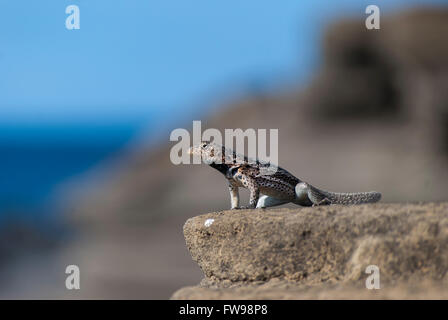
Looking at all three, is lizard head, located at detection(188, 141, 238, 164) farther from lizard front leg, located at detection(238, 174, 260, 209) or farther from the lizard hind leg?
the lizard hind leg

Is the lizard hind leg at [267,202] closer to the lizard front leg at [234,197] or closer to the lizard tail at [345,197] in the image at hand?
the lizard front leg at [234,197]

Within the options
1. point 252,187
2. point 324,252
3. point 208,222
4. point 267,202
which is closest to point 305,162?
point 267,202

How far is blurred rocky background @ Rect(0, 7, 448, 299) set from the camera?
2305 centimetres

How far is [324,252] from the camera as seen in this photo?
724cm

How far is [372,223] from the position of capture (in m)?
7.06

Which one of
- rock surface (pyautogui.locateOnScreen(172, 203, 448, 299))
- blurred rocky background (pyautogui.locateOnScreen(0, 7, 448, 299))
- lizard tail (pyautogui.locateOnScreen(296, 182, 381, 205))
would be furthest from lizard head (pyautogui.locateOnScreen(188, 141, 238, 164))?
blurred rocky background (pyautogui.locateOnScreen(0, 7, 448, 299))

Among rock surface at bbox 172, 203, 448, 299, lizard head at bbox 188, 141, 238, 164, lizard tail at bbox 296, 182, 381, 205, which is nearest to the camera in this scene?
rock surface at bbox 172, 203, 448, 299

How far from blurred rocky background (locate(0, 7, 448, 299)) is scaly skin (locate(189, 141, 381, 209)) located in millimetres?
10558

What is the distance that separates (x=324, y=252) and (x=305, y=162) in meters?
21.9

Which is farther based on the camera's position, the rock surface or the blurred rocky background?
the blurred rocky background

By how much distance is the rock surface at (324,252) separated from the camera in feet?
22.3

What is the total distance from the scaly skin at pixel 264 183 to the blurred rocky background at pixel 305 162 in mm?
10558
